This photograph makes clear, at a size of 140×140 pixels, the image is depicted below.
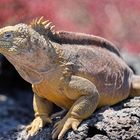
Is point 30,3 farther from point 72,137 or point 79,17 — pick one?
point 72,137

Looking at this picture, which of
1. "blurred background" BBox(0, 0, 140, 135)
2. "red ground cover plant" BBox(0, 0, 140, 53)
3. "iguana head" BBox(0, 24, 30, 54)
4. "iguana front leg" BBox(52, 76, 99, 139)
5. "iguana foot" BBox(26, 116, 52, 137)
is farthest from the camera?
"red ground cover plant" BBox(0, 0, 140, 53)

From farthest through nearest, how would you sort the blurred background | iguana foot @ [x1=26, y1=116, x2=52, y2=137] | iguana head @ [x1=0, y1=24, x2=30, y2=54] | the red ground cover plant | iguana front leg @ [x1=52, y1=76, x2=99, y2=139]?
the red ground cover plant
the blurred background
iguana foot @ [x1=26, y1=116, x2=52, y2=137]
iguana front leg @ [x1=52, y1=76, x2=99, y2=139]
iguana head @ [x1=0, y1=24, x2=30, y2=54]

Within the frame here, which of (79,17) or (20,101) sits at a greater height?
(79,17)

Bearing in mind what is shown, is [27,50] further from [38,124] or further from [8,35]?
[38,124]

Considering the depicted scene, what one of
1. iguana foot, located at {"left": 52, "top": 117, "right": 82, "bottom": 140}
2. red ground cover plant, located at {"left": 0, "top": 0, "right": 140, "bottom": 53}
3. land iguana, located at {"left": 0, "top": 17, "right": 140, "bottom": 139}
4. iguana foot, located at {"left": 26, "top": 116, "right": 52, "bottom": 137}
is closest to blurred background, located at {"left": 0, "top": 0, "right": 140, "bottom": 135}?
red ground cover plant, located at {"left": 0, "top": 0, "right": 140, "bottom": 53}

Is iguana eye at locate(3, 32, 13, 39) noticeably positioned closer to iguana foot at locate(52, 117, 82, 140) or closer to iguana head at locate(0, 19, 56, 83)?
iguana head at locate(0, 19, 56, 83)

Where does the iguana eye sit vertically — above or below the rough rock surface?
above

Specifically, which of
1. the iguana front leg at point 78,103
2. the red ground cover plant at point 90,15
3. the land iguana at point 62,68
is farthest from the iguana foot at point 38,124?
the red ground cover plant at point 90,15

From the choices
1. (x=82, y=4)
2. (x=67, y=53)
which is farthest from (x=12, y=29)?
(x=82, y=4)
